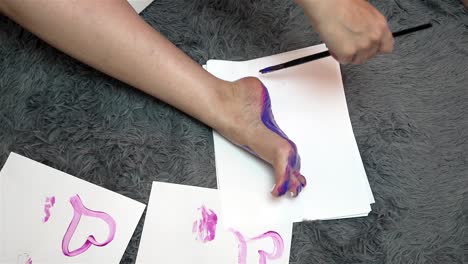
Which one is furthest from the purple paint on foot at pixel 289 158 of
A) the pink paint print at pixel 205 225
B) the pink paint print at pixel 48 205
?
the pink paint print at pixel 48 205

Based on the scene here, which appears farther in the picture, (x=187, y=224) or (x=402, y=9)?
(x=402, y=9)

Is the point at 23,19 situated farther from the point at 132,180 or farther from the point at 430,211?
the point at 430,211

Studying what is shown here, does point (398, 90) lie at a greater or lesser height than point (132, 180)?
greater

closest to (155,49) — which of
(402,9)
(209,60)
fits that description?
(209,60)

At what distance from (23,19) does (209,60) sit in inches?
13.0

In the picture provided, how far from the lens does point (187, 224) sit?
784 mm

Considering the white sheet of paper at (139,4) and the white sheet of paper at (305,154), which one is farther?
the white sheet of paper at (139,4)

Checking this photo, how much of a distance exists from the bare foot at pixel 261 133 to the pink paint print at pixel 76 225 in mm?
250

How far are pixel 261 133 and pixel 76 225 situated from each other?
350mm

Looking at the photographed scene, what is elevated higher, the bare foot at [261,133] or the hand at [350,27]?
the hand at [350,27]

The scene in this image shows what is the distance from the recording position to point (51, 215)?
0.79 meters

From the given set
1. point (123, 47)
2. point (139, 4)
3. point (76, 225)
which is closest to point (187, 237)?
point (76, 225)

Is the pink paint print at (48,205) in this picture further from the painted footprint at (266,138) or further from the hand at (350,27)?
the hand at (350,27)

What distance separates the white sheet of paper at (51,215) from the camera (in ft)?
2.54
